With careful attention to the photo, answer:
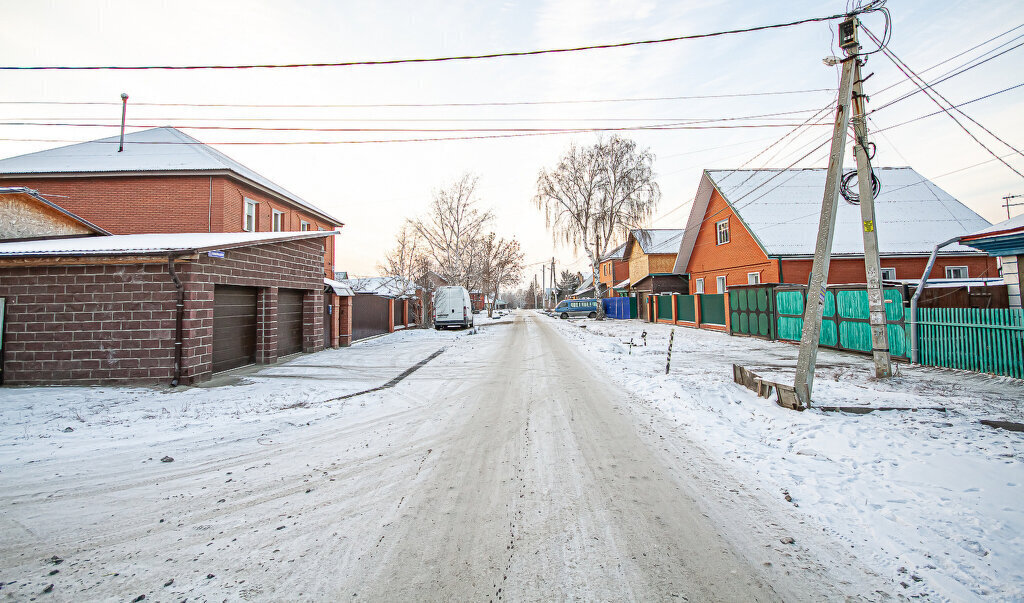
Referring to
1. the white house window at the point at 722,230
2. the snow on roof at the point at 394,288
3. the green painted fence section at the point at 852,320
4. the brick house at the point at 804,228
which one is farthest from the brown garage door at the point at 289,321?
the white house window at the point at 722,230

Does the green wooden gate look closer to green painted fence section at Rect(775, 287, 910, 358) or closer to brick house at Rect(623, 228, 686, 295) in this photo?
green painted fence section at Rect(775, 287, 910, 358)

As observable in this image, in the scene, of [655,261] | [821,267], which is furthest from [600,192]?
[821,267]

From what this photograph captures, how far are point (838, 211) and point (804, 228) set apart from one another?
382 cm

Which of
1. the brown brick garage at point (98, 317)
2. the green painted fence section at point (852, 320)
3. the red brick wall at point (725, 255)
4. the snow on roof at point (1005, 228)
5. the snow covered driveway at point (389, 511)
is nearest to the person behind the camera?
the snow covered driveway at point (389, 511)

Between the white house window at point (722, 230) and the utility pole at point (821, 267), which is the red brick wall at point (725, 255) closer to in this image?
the white house window at point (722, 230)

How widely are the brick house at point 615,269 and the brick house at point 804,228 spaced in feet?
64.2

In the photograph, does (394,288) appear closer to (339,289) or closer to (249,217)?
(249,217)

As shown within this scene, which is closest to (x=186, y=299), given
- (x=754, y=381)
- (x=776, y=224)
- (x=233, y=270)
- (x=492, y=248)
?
(x=233, y=270)

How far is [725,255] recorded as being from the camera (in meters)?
24.1

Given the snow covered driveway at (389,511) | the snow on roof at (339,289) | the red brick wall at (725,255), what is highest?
the red brick wall at (725,255)

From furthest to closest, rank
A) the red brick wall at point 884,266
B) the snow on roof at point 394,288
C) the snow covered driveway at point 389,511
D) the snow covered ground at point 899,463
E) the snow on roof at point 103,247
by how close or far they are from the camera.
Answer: the snow on roof at point 394,288
the red brick wall at point 884,266
the snow on roof at point 103,247
the snow covered ground at point 899,463
the snow covered driveway at point 389,511

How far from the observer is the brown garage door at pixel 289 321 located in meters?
13.1

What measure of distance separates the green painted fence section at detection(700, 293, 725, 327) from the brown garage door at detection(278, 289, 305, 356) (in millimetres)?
19063

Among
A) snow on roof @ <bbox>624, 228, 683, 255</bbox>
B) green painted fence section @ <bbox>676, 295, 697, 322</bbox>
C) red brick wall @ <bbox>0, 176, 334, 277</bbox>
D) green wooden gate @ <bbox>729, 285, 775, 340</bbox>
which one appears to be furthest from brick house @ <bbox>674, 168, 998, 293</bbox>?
red brick wall @ <bbox>0, 176, 334, 277</bbox>
